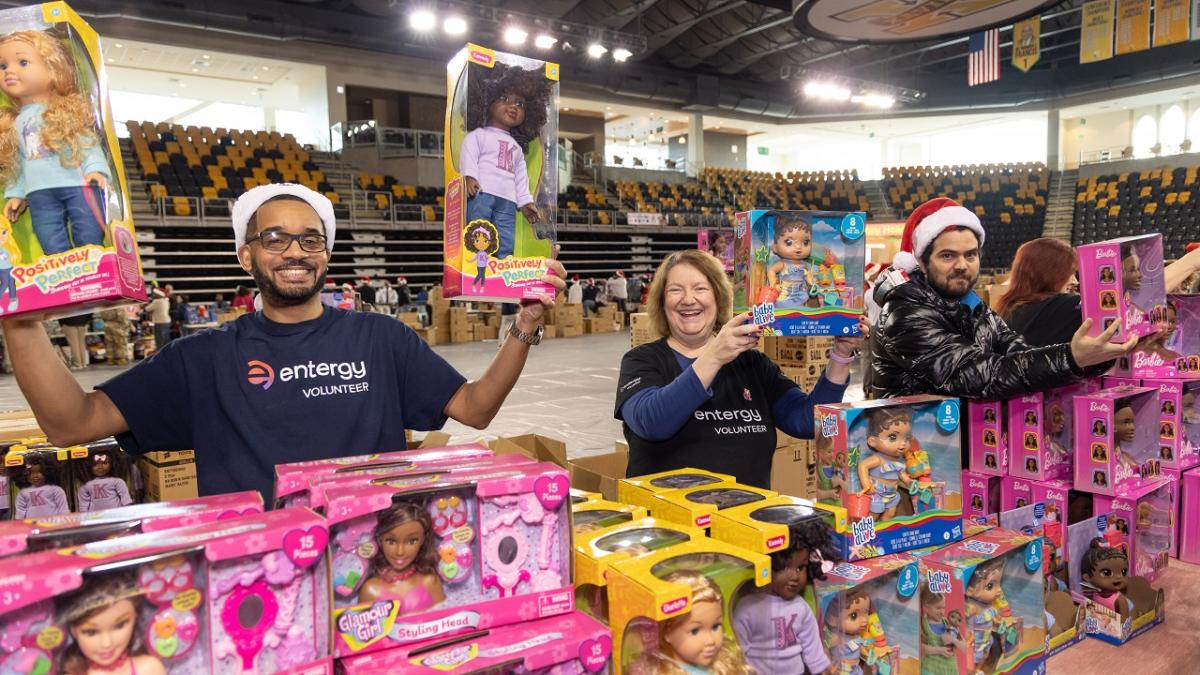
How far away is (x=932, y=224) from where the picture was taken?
2.08 metres

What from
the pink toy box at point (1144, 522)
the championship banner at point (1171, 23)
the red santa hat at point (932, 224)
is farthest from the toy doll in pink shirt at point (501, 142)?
the championship banner at point (1171, 23)

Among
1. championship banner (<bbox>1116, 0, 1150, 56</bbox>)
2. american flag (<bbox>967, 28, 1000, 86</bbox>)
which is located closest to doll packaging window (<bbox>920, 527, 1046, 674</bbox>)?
championship banner (<bbox>1116, 0, 1150, 56</bbox>)

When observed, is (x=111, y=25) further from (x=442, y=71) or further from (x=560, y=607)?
(x=560, y=607)

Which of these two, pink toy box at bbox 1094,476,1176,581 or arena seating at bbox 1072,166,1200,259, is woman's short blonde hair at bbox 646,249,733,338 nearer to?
pink toy box at bbox 1094,476,1176,581

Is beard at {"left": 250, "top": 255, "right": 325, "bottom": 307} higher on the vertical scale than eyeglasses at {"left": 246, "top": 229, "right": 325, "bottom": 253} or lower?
lower

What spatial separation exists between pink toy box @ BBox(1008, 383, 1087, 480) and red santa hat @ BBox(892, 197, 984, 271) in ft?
1.60

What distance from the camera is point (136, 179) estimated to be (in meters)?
13.8

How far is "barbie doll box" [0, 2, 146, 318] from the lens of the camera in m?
1.14

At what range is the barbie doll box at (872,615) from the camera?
130 centimetres

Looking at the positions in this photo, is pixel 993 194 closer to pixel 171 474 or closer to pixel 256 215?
pixel 171 474

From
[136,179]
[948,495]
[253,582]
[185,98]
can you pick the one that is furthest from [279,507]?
[185,98]

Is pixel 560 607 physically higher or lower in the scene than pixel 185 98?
lower

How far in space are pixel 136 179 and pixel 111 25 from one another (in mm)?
2776

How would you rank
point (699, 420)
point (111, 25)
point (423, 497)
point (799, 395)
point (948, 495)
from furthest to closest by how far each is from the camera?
1. point (111, 25)
2. point (799, 395)
3. point (699, 420)
4. point (948, 495)
5. point (423, 497)
